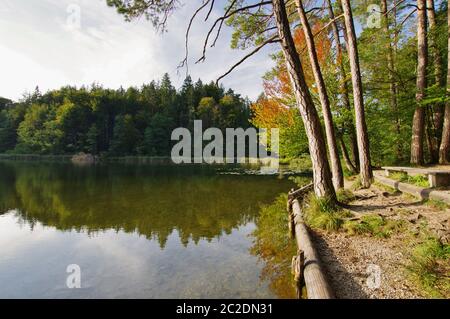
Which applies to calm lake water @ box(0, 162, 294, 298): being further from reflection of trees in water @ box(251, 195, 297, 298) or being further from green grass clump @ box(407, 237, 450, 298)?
green grass clump @ box(407, 237, 450, 298)

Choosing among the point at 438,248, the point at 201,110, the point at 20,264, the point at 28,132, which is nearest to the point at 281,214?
the point at 438,248

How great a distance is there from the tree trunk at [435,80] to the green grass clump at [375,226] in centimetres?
739

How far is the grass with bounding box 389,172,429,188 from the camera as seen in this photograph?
6483mm

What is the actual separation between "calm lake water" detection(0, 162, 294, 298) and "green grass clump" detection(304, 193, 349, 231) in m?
1.58

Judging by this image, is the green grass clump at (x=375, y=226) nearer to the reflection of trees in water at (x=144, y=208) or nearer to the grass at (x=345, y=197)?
the grass at (x=345, y=197)

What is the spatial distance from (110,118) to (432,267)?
205ft

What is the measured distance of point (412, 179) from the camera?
23.6 ft

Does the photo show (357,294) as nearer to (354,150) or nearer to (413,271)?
(413,271)

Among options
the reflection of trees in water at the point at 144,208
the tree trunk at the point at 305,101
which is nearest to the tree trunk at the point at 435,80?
the tree trunk at the point at 305,101

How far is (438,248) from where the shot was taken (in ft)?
12.0

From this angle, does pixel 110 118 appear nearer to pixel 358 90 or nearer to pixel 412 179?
pixel 358 90

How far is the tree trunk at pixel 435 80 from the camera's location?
988 cm

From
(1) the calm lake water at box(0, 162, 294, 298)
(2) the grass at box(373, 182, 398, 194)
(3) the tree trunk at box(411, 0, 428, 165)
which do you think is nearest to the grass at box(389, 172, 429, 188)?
(2) the grass at box(373, 182, 398, 194)

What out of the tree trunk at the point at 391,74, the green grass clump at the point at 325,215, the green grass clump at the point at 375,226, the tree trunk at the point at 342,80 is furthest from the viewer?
the tree trunk at the point at 342,80
